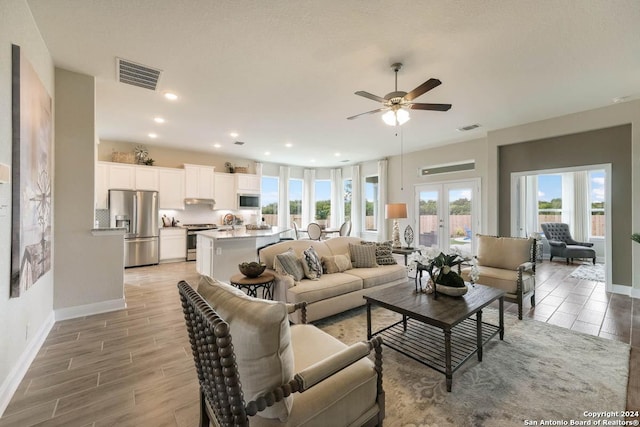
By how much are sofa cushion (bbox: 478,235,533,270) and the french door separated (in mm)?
2441

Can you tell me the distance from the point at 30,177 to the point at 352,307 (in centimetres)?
341

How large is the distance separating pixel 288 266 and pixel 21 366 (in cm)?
236

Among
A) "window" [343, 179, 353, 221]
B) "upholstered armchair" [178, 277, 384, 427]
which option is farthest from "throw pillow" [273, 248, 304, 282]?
"window" [343, 179, 353, 221]

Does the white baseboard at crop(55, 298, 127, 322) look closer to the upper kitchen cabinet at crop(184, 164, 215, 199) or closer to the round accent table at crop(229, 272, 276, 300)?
the round accent table at crop(229, 272, 276, 300)

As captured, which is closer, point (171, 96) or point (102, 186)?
point (171, 96)

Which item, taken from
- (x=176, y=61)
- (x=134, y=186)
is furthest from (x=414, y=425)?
(x=134, y=186)

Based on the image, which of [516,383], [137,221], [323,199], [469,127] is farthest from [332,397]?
[323,199]

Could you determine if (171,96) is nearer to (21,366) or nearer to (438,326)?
(21,366)

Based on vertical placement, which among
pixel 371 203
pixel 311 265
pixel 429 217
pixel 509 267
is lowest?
pixel 509 267

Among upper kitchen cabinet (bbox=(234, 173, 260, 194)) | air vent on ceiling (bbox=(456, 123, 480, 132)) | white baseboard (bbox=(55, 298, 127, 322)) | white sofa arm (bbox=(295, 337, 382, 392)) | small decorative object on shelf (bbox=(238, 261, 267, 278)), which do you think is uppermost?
air vent on ceiling (bbox=(456, 123, 480, 132))

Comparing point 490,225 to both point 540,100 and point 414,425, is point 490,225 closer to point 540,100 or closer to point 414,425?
point 540,100

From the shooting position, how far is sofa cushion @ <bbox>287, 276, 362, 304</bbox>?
2.91 m

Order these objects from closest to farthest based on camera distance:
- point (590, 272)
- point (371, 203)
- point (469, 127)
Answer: point (469, 127) < point (590, 272) < point (371, 203)

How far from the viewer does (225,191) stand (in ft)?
25.0
